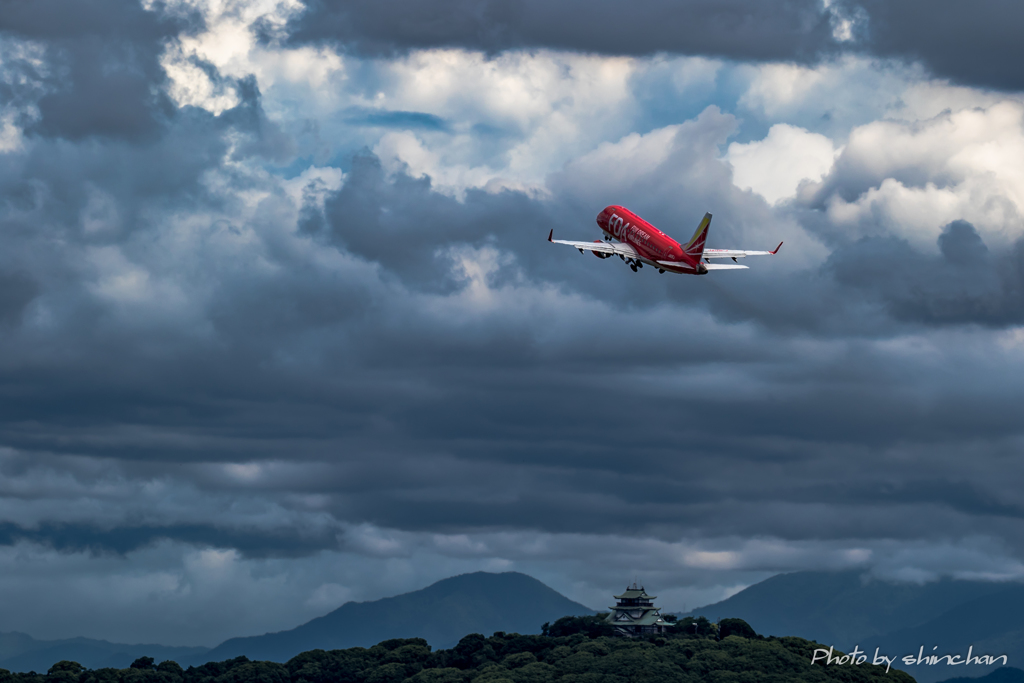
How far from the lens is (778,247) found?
197 metres
